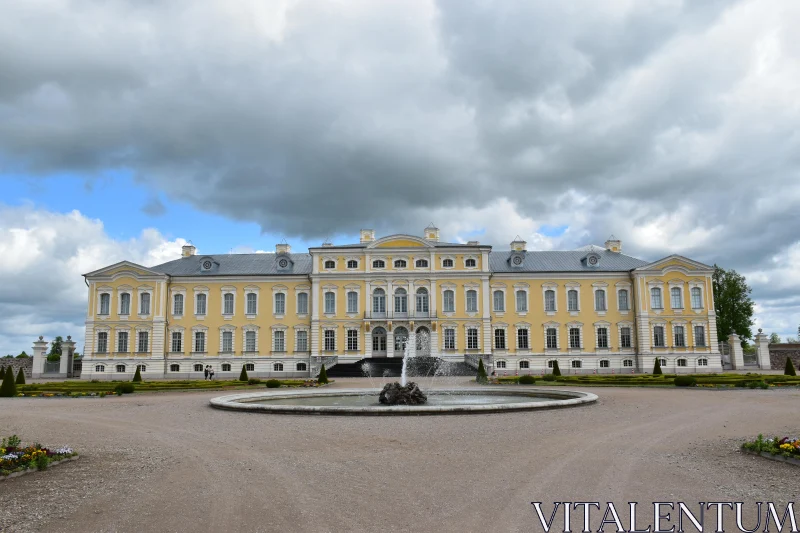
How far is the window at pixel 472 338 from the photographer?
46969 millimetres

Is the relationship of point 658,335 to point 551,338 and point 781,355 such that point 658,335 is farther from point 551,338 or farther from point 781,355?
point 781,355

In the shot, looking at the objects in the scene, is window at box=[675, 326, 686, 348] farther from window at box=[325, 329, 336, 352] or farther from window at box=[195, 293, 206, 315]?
window at box=[195, 293, 206, 315]

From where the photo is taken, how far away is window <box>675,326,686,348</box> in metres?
47.0

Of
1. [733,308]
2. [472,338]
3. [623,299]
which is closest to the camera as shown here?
[472,338]

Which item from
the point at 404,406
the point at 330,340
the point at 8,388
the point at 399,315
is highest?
the point at 399,315

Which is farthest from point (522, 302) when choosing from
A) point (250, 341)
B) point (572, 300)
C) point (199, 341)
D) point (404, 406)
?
point (404, 406)

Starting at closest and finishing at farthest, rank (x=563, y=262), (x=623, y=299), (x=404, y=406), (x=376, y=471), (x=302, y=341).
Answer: (x=376, y=471)
(x=404, y=406)
(x=302, y=341)
(x=623, y=299)
(x=563, y=262)

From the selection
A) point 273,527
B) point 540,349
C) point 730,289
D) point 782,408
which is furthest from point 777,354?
point 273,527

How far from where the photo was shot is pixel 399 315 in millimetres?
46969

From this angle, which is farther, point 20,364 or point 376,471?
point 20,364

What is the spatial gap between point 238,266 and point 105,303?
9778 mm

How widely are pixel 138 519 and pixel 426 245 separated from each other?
1610 inches

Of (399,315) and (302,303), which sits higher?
(302,303)

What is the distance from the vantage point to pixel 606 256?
50.8 m
